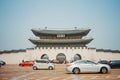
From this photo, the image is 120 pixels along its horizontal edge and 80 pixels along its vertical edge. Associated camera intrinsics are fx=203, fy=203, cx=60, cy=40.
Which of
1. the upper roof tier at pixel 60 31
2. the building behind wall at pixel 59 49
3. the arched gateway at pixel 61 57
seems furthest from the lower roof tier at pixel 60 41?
the arched gateway at pixel 61 57

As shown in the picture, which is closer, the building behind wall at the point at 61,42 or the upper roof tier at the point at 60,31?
the building behind wall at the point at 61,42

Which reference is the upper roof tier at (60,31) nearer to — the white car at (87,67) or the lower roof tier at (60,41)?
the lower roof tier at (60,41)

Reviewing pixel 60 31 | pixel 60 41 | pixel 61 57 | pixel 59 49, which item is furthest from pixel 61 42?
pixel 61 57

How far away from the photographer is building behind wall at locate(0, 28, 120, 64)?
53.7m

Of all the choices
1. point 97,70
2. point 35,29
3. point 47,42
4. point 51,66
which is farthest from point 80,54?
point 97,70

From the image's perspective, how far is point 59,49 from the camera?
55.3 metres

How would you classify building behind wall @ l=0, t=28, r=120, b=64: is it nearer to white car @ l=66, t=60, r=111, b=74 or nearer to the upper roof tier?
the upper roof tier

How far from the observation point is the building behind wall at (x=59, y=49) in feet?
176

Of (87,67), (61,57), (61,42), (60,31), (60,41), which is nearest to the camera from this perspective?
(87,67)

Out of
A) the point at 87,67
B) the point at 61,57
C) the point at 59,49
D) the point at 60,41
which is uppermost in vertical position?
the point at 60,41

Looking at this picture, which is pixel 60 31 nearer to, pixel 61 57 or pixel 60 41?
pixel 60 41

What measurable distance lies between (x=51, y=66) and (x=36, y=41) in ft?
86.3

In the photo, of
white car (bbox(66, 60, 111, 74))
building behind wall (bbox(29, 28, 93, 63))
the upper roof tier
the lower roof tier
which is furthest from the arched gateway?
white car (bbox(66, 60, 111, 74))

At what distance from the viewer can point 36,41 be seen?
5506cm
